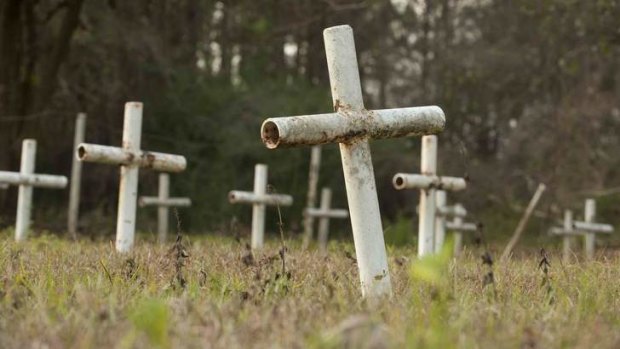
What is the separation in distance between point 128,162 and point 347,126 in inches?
155

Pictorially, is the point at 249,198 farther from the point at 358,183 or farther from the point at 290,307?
the point at 290,307

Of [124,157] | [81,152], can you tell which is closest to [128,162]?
[124,157]

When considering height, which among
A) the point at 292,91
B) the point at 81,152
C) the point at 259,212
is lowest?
the point at 259,212

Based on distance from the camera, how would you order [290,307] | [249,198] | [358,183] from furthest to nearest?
[249,198] < [358,183] < [290,307]

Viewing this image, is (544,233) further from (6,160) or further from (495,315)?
(495,315)

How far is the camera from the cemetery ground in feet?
9.46

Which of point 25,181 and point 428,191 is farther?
point 25,181

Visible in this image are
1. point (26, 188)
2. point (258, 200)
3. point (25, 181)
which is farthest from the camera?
point (258, 200)

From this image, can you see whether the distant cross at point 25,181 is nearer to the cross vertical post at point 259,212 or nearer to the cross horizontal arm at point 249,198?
the cross horizontal arm at point 249,198

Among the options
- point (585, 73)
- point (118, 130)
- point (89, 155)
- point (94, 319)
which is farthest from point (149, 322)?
point (585, 73)

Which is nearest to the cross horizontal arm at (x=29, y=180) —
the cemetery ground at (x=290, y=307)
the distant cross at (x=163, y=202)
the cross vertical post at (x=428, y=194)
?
the cross vertical post at (x=428, y=194)

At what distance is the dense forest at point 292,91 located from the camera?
16.9 meters

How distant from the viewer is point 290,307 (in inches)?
140

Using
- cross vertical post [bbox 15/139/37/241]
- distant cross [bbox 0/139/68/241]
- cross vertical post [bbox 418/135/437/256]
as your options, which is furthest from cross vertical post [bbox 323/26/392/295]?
cross vertical post [bbox 15/139/37/241]
